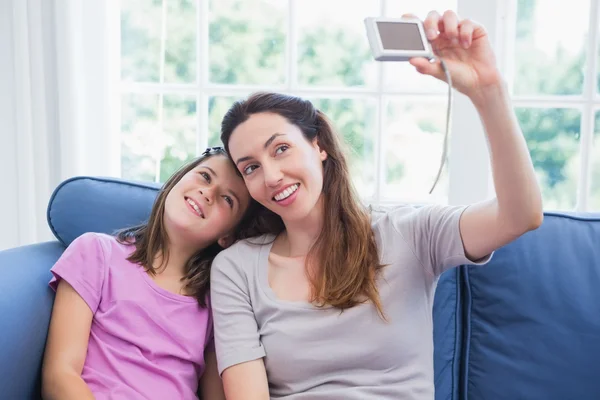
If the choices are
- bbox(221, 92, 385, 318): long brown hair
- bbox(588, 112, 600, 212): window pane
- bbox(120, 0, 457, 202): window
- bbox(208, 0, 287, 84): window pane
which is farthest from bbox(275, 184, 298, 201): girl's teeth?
bbox(588, 112, 600, 212): window pane

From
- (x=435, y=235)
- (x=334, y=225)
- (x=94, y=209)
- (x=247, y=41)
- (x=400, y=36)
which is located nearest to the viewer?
(x=400, y=36)

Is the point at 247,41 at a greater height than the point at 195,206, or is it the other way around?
the point at 247,41

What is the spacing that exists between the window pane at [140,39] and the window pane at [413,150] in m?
0.85

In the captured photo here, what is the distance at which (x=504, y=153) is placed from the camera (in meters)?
1.13

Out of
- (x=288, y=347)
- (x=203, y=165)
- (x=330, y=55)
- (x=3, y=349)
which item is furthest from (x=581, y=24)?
(x=3, y=349)

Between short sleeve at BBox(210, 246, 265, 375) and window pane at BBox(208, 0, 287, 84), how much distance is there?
3.25ft

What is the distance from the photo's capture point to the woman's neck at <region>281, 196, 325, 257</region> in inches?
58.1

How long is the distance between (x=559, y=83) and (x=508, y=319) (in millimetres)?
1001

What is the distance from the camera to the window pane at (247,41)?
90.7 inches

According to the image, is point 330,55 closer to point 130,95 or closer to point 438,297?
point 130,95

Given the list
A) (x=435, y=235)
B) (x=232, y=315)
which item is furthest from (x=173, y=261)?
(x=435, y=235)

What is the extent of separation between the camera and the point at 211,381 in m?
1.53

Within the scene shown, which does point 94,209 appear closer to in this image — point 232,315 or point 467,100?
point 232,315

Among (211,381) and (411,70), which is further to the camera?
(411,70)
